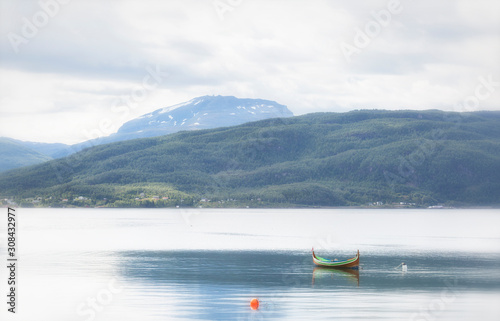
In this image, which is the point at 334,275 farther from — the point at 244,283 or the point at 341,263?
the point at 244,283

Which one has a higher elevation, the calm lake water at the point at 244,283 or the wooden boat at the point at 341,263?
the wooden boat at the point at 341,263

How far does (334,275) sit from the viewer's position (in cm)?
6056

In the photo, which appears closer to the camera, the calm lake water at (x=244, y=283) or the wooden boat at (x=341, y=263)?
the calm lake water at (x=244, y=283)

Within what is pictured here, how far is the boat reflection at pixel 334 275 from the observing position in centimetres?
5637

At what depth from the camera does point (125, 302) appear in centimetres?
4503

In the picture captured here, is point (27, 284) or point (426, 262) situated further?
point (426, 262)

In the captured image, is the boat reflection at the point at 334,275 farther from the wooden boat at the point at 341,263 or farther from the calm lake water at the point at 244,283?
the wooden boat at the point at 341,263

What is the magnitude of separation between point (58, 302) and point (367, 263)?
37840mm

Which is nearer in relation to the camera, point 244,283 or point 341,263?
point 244,283

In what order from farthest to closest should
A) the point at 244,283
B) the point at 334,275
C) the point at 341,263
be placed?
1. the point at 341,263
2. the point at 334,275
3. the point at 244,283

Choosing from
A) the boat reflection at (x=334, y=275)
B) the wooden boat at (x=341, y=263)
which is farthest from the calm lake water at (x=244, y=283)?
the wooden boat at (x=341, y=263)

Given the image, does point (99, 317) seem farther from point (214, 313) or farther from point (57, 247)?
point (57, 247)

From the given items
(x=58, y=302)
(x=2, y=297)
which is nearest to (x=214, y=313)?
Answer: (x=58, y=302)

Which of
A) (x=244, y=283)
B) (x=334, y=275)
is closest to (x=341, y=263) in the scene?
(x=334, y=275)
